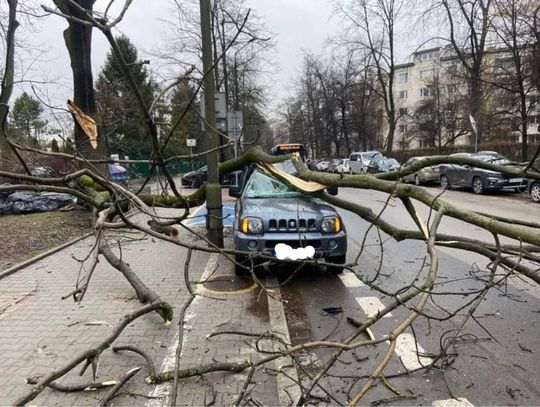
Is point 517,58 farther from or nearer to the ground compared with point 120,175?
farther from the ground

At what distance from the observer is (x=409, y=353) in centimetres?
397

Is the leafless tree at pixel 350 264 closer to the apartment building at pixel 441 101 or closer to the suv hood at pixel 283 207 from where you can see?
the suv hood at pixel 283 207

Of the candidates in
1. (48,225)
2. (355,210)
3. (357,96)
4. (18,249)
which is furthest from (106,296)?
(357,96)

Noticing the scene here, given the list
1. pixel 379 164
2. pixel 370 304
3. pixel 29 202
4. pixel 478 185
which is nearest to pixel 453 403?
pixel 370 304

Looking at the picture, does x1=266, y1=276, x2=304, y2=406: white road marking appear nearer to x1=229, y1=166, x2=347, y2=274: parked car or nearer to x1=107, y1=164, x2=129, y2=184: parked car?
x1=229, y1=166, x2=347, y2=274: parked car

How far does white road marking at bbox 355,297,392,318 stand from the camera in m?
5.08

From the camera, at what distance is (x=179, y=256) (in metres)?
8.01

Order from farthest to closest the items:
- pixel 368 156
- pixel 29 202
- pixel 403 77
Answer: pixel 403 77 < pixel 368 156 < pixel 29 202

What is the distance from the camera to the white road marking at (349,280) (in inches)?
241

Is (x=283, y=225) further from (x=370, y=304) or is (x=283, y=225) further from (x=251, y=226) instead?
(x=370, y=304)

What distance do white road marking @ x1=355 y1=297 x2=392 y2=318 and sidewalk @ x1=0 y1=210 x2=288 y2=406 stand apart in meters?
1.15

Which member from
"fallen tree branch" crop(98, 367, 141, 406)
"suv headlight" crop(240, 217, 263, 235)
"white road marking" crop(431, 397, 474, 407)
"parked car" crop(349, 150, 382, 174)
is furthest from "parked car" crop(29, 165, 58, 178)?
"parked car" crop(349, 150, 382, 174)

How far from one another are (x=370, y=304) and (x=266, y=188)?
8.98 ft

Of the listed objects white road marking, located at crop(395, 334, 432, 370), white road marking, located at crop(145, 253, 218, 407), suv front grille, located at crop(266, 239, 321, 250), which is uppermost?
suv front grille, located at crop(266, 239, 321, 250)
